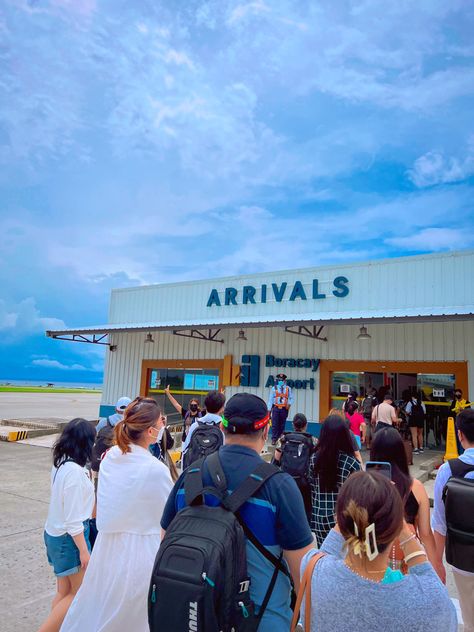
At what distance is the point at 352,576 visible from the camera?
1.62 m

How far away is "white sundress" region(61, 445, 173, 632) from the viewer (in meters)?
2.57

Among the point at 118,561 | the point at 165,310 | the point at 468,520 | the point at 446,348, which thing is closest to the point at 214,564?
the point at 118,561

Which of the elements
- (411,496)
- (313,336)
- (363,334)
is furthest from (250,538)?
(313,336)

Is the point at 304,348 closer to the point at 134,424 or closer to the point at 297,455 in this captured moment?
the point at 297,455

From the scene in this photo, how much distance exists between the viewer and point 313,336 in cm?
1371

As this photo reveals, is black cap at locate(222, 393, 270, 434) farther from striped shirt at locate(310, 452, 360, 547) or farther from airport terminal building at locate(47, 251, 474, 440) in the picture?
airport terminal building at locate(47, 251, 474, 440)

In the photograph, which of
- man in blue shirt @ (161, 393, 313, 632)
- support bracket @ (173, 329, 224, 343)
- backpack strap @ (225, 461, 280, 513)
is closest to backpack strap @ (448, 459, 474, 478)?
man in blue shirt @ (161, 393, 313, 632)

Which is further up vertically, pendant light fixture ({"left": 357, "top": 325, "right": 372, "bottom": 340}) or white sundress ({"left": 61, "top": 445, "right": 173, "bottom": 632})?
pendant light fixture ({"left": 357, "top": 325, "right": 372, "bottom": 340})

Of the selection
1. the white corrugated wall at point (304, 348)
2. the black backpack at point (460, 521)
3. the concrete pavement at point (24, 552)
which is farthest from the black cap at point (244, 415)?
the white corrugated wall at point (304, 348)

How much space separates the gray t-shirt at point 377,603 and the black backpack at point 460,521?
1.28m

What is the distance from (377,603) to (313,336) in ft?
40.3

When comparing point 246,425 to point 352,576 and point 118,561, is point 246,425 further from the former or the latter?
point 118,561

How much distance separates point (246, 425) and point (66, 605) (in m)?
2.04

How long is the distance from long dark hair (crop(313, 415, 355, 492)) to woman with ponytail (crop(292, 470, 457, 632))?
5.94ft
